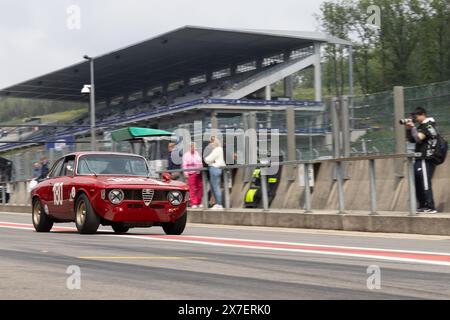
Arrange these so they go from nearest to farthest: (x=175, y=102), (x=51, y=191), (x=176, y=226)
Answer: (x=176, y=226), (x=51, y=191), (x=175, y=102)

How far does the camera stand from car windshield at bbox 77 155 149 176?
15695 mm

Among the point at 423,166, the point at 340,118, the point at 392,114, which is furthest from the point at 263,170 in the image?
the point at 423,166

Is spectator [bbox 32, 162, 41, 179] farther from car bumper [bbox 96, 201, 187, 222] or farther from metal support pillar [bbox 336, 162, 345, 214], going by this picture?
car bumper [bbox 96, 201, 187, 222]

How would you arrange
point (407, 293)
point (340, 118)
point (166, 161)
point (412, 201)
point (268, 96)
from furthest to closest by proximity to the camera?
point (268, 96) < point (166, 161) < point (340, 118) < point (412, 201) < point (407, 293)

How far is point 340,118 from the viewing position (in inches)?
724

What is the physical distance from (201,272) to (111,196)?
20.5 ft

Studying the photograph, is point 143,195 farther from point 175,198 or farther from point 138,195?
point 175,198

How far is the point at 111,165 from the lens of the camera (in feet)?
51.9

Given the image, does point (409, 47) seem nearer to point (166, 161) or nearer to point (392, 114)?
point (166, 161)

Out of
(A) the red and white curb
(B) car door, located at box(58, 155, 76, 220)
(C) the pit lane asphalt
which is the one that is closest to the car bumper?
(A) the red and white curb

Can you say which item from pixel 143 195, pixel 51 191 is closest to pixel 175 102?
pixel 51 191

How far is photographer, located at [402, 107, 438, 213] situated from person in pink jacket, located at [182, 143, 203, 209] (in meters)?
7.31

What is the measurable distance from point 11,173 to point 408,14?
5262cm

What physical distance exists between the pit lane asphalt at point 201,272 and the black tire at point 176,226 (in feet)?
7.69
